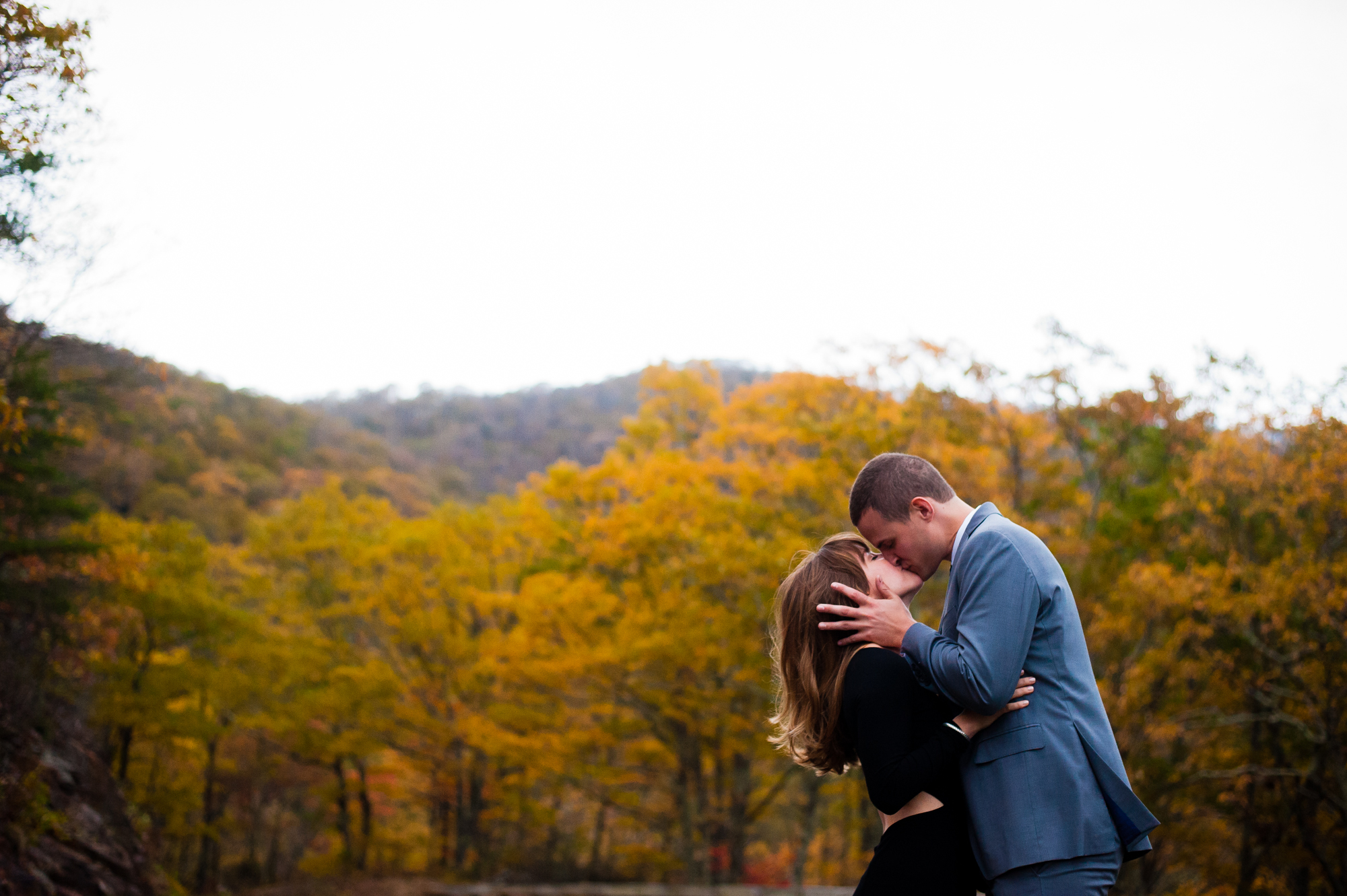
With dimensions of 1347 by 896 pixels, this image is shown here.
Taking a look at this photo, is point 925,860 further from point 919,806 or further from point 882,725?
point 882,725

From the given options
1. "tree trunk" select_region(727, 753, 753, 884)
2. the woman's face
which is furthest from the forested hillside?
the woman's face

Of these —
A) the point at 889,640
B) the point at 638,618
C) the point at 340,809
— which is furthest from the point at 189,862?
the point at 889,640

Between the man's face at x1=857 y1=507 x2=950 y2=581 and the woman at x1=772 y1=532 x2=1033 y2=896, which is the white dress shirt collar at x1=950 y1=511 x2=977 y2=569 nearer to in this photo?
the man's face at x1=857 y1=507 x2=950 y2=581

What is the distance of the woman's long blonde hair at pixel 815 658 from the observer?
265 centimetres

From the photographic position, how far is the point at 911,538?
2680 millimetres

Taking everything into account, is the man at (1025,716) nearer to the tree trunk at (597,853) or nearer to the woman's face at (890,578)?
the woman's face at (890,578)

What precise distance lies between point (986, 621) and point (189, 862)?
30706 mm

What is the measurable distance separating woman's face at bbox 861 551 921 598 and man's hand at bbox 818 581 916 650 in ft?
0.18

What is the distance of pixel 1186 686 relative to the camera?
12562 millimetres

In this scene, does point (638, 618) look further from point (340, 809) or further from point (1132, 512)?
point (340, 809)

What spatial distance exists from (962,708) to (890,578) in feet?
1.44

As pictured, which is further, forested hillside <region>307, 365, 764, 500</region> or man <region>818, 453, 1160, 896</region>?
A: forested hillside <region>307, 365, 764, 500</region>

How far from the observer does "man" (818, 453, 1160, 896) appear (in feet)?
7.58

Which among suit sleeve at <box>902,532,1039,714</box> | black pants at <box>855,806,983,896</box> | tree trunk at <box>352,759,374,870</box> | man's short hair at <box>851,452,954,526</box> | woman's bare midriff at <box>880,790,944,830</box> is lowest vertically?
tree trunk at <box>352,759,374,870</box>
